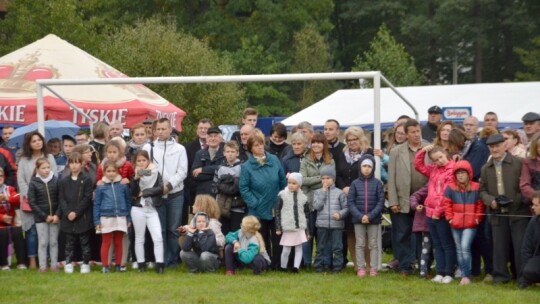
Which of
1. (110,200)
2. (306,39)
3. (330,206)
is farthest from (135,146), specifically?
(306,39)

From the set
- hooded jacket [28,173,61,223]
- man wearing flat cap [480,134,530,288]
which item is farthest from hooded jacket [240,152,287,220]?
man wearing flat cap [480,134,530,288]

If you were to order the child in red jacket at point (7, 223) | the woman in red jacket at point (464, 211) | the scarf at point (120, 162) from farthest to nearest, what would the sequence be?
1. the child in red jacket at point (7, 223)
2. the scarf at point (120, 162)
3. the woman in red jacket at point (464, 211)

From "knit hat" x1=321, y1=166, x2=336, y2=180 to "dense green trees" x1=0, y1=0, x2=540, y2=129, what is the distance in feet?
69.8

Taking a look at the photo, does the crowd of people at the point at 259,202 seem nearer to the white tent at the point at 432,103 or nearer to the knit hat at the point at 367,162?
the knit hat at the point at 367,162

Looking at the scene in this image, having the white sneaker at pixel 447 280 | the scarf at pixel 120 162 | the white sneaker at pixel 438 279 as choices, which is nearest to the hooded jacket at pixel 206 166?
the scarf at pixel 120 162

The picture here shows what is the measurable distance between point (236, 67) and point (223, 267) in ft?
120

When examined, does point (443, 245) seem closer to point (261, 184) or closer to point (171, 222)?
point (261, 184)

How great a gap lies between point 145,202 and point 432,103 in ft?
53.6

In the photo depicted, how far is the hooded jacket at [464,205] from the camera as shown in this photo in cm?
1169

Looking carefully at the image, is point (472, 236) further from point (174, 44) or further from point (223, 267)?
point (174, 44)

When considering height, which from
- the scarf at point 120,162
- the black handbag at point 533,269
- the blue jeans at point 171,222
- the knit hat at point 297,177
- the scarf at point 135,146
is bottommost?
the black handbag at point 533,269

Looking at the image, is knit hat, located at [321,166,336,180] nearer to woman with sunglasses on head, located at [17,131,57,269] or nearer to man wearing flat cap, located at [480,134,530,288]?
man wearing flat cap, located at [480,134,530,288]

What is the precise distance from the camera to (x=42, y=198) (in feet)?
43.4

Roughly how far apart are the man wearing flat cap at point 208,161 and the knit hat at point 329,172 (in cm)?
139
